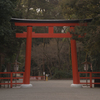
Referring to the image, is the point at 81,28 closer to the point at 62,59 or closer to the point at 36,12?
the point at 36,12

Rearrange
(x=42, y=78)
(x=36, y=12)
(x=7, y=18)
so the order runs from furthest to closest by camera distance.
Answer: (x=42, y=78), (x=36, y=12), (x=7, y=18)

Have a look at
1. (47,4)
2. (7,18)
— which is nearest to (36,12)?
(47,4)

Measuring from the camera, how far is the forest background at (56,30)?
497 inches

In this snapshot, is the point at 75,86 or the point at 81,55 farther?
the point at 81,55

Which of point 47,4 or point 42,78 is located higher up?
point 47,4

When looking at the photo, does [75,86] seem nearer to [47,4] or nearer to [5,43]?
[5,43]

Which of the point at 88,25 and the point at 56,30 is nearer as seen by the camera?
the point at 88,25

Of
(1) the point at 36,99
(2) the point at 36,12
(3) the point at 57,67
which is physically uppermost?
(2) the point at 36,12

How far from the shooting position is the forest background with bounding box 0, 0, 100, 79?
12633mm

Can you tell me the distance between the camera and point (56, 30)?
112 ft

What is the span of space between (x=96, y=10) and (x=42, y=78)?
72.3 ft

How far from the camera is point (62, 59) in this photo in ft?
122

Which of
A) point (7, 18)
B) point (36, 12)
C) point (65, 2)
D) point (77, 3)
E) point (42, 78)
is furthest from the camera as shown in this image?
point (42, 78)

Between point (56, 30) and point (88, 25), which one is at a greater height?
point (56, 30)
